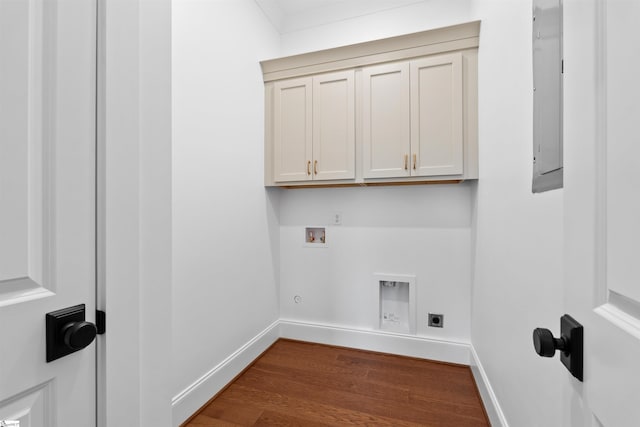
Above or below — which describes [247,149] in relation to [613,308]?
above

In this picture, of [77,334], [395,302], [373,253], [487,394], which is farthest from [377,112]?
[77,334]

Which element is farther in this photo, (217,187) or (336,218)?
(336,218)

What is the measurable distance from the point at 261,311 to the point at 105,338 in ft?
5.88

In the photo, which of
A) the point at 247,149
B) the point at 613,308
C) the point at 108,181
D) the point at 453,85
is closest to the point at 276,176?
the point at 247,149

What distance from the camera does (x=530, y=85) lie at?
3.59 ft

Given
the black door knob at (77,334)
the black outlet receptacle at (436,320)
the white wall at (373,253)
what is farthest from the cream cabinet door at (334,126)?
the black door knob at (77,334)

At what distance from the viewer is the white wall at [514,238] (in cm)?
94

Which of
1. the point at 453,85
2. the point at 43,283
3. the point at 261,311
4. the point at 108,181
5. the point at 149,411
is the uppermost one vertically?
the point at 453,85

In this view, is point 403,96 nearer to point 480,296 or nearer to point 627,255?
point 480,296

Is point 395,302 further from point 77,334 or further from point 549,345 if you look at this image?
point 77,334

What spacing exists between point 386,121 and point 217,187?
136 cm

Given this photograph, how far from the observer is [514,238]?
1249 mm

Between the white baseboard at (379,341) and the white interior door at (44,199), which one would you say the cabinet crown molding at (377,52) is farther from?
the white baseboard at (379,341)

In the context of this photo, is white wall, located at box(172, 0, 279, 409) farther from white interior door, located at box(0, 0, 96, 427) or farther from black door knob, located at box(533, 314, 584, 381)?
black door knob, located at box(533, 314, 584, 381)
